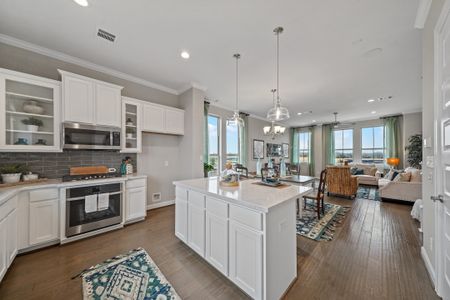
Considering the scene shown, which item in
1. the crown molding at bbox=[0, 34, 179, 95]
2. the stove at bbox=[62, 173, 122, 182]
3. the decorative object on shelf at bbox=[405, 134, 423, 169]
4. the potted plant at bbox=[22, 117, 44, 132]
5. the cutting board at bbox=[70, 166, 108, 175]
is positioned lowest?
the stove at bbox=[62, 173, 122, 182]

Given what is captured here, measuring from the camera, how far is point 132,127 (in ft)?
11.2

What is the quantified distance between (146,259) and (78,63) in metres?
3.51

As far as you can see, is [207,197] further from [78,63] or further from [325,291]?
[78,63]

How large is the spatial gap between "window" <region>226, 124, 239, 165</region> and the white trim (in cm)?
460

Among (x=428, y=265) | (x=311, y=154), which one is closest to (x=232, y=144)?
(x=428, y=265)

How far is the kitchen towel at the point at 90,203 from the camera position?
2.54 meters

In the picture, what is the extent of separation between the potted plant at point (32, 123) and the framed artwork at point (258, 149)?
6.12 meters

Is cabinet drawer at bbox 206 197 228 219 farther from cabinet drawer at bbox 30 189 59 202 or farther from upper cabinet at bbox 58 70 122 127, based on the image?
upper cabinet at bbox 58 70 122 127

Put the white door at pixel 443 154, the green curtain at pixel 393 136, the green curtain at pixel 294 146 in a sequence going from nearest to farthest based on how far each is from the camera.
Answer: the white door at pixel 443 154, the green curtain at pixel 393 136, the green curtain at pixel 294 146

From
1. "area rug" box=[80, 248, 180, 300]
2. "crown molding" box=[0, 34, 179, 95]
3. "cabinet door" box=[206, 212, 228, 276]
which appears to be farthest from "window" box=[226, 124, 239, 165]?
"area rug" box=[80, 248, 180, 300]

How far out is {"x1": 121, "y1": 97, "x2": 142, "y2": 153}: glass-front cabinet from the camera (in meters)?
3.31

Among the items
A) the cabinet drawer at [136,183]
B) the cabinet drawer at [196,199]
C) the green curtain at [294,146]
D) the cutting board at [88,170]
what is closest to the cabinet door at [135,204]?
the cabinet drawer at [136,183]

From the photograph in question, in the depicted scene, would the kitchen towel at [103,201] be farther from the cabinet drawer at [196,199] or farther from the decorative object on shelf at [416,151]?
the decorative object on shelf at [416,151]

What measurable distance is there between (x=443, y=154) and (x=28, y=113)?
→ 4878mm
